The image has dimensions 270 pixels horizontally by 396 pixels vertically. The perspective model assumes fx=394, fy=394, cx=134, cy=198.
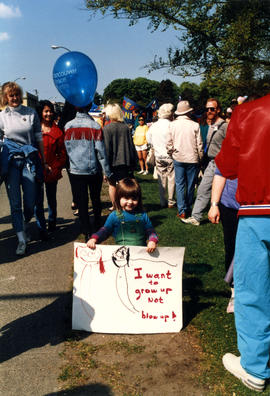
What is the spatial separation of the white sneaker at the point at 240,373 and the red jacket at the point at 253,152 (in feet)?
3.47

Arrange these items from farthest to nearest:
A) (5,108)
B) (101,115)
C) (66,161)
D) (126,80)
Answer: (126,80) → (101,115) → (66,161) → (5,108)

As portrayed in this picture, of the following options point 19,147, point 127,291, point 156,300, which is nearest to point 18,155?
point 19,147

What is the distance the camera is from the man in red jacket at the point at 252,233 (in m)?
2.24

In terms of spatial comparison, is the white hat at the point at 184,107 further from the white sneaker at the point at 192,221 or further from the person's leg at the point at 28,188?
the person's leg at the point at 28,188

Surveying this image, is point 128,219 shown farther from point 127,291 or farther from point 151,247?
point 127,291

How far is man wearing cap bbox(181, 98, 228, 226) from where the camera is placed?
5319mm

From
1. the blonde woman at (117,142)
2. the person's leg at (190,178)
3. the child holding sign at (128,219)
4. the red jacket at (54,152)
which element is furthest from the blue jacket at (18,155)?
the person's leg at (190,178)

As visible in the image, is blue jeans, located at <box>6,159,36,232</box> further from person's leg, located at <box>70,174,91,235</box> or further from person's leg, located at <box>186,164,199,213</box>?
person's leg, located at <box>186,164,199,213</box>

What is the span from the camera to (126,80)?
336 feet

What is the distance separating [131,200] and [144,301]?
85 centimetres

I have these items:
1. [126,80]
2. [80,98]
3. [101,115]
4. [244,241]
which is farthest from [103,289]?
[126,80]

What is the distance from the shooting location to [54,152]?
5836 mm

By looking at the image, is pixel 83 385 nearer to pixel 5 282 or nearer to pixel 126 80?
pixel 5 282

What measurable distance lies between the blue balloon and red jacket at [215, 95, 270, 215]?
3181 mm
